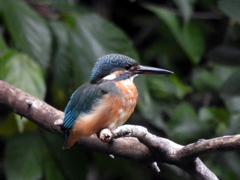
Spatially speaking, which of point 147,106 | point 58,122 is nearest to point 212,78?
point 147,106

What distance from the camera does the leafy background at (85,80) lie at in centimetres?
211

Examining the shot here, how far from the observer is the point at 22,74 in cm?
199

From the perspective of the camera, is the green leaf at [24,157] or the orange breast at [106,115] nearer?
the orange breast at [106,115]

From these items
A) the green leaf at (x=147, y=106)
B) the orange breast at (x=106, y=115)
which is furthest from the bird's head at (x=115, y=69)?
the green leaf at (x=147, y=106)

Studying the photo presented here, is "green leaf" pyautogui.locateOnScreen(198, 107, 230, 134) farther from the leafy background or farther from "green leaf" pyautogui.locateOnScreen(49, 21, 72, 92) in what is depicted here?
"green leaf" pyautogui.locateOnScreen(49, 21, 72, 92)

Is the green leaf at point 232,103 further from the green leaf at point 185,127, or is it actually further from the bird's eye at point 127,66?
the bird's eye at point 127,66

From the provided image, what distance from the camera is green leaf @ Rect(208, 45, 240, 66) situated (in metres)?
2.55

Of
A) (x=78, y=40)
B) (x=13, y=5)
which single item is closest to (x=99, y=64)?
(x=78, y=40)

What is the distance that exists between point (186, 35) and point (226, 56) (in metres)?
0.26

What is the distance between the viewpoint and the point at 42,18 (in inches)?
86.4

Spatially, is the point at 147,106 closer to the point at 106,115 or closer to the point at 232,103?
the point at 232,103

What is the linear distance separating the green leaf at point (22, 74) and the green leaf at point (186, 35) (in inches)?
29.8

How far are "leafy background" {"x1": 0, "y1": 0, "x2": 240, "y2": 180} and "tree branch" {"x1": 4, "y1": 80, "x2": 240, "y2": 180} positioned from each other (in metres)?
0.13

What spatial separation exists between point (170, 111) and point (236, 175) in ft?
1.58
